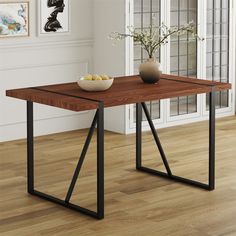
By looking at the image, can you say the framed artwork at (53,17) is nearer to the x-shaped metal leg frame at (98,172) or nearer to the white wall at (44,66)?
the white wall at (44,66)

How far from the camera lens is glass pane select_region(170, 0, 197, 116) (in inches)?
308

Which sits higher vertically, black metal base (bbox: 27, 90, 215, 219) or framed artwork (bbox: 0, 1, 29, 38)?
framed artwork (bbox: 0, 1, 29, 38)

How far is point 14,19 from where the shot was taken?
7.05 meters

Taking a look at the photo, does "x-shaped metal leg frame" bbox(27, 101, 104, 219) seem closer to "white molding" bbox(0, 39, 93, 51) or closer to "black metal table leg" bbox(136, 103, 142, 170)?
Result: "black metal table leg" bbox(136, 103, 142, 170)

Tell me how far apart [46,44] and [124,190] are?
7.86 feet

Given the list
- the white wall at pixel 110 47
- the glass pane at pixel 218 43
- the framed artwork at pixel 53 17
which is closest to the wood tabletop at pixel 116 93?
the white wall at pixel 110 47

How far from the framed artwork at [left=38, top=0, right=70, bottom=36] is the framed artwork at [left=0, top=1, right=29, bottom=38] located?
0.17 m

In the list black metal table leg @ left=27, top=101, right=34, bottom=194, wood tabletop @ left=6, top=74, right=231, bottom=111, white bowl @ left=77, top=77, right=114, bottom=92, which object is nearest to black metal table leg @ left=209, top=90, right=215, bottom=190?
wood tabletop @ left=6, top=74, right=231, bottom=111

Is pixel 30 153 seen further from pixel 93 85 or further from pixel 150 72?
pixel 150 72

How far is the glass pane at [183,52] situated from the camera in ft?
25.6

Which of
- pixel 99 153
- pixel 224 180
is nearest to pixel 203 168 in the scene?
pixel 224 180

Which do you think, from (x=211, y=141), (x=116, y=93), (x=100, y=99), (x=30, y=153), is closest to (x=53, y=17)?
(x=30, y=153)

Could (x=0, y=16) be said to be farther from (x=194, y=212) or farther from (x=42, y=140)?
(x=194, y=212)

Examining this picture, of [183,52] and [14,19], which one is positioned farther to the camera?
[183,52]
